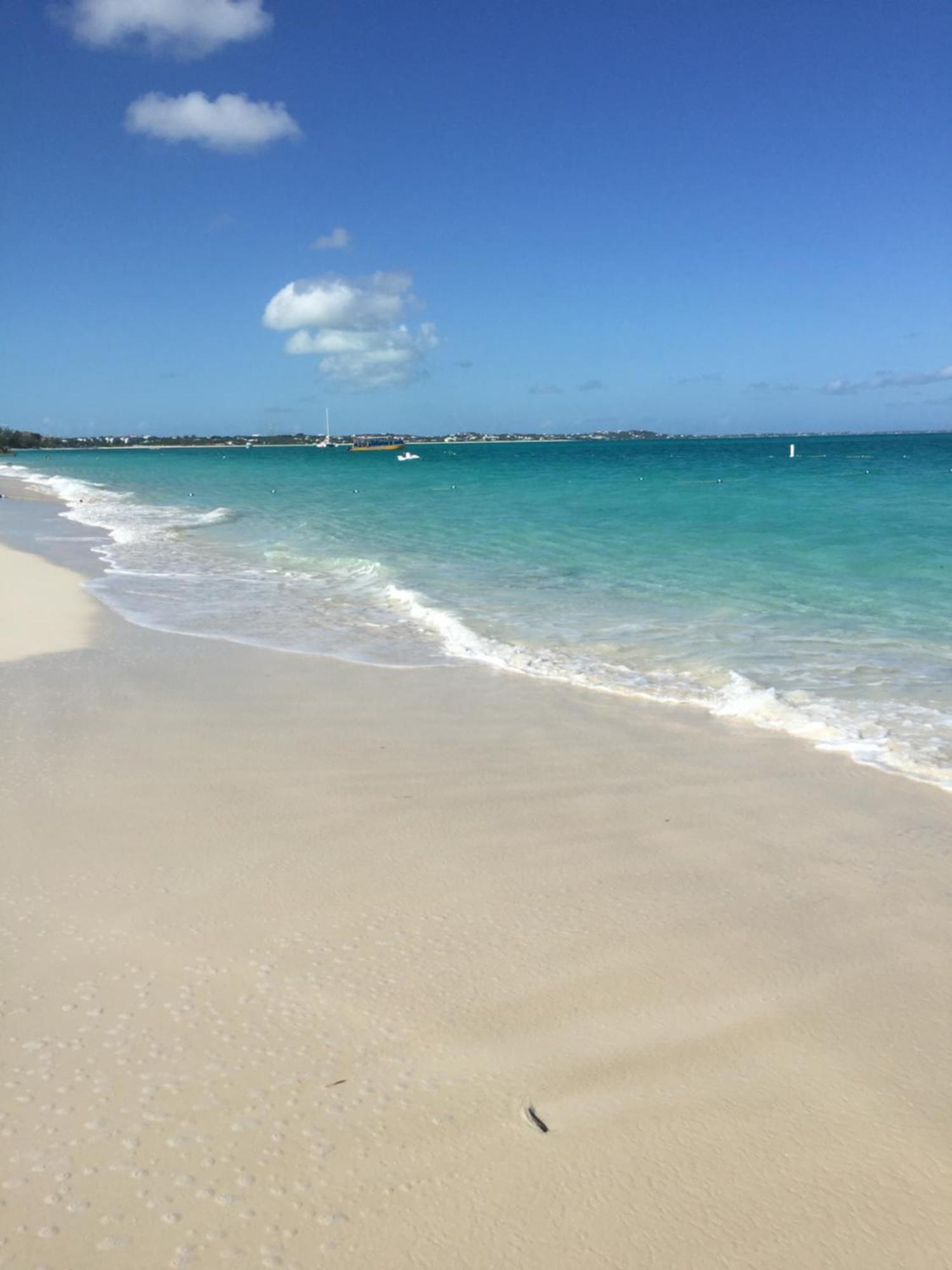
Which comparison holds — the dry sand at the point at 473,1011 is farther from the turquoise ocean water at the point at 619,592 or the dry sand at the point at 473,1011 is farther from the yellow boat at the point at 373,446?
the yellow boat at the point at 373,446

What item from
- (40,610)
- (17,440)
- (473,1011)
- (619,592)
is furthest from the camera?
(17,440)

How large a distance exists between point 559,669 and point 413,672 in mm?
1442

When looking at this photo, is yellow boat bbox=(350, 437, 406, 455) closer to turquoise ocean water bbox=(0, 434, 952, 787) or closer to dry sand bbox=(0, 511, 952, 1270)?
turquoise ocean water bbox=(0, 434, 952, 787)

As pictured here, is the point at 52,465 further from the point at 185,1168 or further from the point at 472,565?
the point at 185,1168

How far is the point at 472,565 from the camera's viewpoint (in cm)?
1797

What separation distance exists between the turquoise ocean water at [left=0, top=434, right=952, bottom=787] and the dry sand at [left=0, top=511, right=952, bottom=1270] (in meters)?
1.77

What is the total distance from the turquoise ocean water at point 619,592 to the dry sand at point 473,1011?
1.77 metres

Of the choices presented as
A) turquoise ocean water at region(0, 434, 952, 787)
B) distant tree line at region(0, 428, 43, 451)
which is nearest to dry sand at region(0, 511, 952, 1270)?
turquoise ocean water at region(0, 434, 952, 787)

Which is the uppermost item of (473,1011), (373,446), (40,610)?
(373,446)

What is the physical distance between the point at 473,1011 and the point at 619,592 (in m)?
11.1

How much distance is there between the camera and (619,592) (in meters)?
14.3

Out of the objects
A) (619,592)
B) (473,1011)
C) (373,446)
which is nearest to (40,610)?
(619,592)

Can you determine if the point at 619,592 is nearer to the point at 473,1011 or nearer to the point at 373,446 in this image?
the point at 473,1011

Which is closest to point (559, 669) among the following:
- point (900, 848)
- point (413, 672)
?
point (413, 672)
